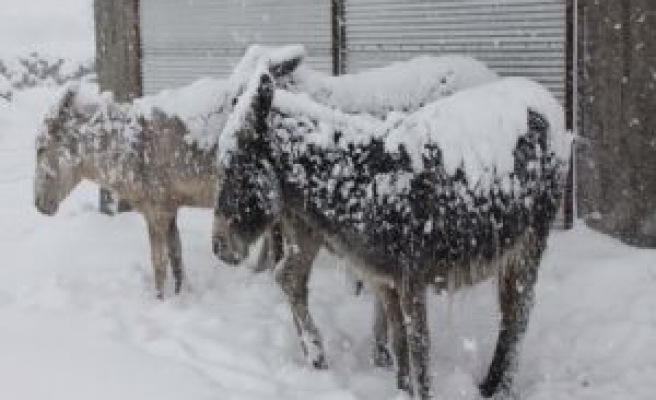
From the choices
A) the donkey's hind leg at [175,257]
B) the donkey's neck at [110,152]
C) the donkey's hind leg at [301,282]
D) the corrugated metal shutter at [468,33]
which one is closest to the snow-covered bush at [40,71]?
the donkey's neck at [110,152]

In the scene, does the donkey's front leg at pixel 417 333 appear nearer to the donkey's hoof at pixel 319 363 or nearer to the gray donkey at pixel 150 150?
the donkey's hoof at pixel 319 363

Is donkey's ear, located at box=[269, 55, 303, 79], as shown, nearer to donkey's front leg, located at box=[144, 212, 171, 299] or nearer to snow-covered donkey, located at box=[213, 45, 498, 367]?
snow-covered donkey, located at box=[213, 45, 498, 367]

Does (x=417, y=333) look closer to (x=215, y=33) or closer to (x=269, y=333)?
(x=269, y=333)

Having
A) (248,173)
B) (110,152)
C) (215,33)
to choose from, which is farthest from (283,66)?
(215,33)

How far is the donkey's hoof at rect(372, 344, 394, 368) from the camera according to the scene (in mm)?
5375

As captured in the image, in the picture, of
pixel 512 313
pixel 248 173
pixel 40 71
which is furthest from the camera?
pixel 40 71

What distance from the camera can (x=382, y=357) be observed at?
17.6ft

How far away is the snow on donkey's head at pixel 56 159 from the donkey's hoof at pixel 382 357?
308 cm

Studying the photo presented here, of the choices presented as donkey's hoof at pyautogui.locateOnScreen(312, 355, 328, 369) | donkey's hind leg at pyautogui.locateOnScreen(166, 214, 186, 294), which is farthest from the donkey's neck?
donkey's hoof at pyautogui.locateOnScreen(312, 355, 328, 369)

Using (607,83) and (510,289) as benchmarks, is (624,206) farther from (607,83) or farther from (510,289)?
(510,289)

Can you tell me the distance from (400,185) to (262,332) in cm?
189

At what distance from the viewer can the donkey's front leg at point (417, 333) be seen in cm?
439

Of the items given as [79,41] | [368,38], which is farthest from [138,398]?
[79,41]

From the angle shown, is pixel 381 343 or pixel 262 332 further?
pixel 262 332
